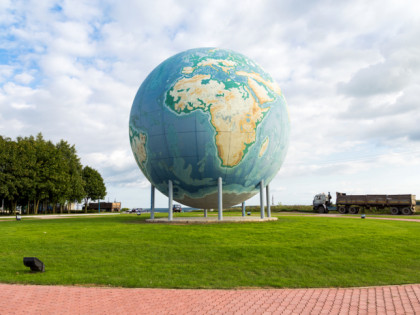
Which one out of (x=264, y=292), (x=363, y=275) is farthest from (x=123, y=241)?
(x=363, y=275)

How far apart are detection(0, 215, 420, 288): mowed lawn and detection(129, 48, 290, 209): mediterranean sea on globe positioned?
4.64 meters

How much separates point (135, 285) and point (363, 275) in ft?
22.8

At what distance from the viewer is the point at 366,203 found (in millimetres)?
43000

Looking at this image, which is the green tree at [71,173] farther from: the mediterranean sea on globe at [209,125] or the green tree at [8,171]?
the mediterranean sea on globe at [209,125]

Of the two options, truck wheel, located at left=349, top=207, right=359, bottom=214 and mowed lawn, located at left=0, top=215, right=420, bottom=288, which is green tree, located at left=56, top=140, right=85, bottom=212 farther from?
truck wheel, located at left=349, top=207, right=359, bottom=214

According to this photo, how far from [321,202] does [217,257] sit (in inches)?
1496

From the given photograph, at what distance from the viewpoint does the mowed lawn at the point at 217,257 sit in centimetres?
993

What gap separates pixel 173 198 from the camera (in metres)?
24.0

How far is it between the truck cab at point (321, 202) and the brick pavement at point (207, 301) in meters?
38.8

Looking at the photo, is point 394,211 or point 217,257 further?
point 394,211

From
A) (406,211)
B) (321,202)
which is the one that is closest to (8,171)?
(321,202)

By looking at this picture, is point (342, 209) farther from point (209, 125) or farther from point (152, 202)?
point (209, 125)

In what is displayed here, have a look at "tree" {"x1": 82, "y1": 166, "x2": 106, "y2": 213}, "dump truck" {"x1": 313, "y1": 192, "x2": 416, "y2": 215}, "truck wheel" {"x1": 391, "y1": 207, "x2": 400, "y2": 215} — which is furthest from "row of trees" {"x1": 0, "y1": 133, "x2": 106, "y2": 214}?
"truck wheel" {"x1": 391, "y1": 207, "x2": 400, "y2": 215}

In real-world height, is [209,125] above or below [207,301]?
above
